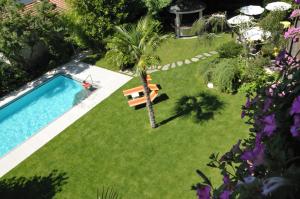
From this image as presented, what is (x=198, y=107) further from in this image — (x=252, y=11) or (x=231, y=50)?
(x=252, y=11)

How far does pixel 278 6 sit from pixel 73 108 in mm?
12574

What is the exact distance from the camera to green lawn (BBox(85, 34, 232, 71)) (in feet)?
59.4

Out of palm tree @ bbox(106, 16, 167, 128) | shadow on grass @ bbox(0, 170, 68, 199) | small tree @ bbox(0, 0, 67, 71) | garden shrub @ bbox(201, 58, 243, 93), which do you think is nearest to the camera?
palm tree @ bbox(106, 16, 167, 128)

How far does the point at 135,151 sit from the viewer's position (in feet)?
40.6

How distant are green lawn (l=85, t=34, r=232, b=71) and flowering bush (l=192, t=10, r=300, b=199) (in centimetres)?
1473

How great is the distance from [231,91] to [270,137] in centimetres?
1196

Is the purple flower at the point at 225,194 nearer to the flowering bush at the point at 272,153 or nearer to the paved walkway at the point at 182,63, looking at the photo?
the flowering bush at the point at 272,153

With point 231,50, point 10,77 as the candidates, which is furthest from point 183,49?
point 10,77

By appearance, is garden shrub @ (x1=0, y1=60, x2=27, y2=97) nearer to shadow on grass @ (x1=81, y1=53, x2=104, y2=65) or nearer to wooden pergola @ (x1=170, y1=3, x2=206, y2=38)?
shadow on grass @ (x1=81, y1=53, x2=104, y2=65)

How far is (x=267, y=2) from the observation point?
18.9 m

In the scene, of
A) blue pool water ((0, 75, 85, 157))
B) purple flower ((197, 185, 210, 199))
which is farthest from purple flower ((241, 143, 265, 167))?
blue pool water ((0, 75, 85, 157))

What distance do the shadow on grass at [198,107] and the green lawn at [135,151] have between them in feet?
0.26

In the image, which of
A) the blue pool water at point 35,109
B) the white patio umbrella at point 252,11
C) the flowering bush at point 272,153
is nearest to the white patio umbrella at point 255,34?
the white patio umbrella at point 252,11

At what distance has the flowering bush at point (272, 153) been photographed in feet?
6.36
